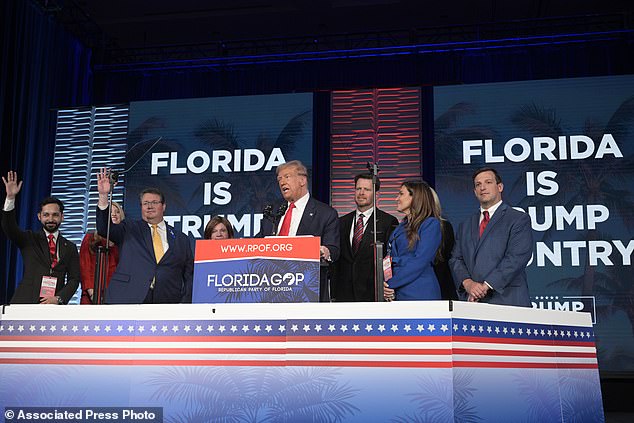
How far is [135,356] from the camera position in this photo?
2398mm

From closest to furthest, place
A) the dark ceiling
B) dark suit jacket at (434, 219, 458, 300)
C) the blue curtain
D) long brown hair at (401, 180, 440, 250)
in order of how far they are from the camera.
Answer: long brown hair at (401, 180, 440, 250)
dark suit jacket at (434, 219, 458, 300)
the blue curtain
the dark ceiling

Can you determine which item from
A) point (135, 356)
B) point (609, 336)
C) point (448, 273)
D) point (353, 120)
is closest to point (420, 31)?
point (353, 120)

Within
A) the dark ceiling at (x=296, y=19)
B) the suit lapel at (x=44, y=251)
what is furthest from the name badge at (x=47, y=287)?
the dark ceiling at (x=296, y=19)

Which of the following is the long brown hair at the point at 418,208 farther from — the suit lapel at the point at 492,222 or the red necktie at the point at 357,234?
the red necktie at the point at 357,234

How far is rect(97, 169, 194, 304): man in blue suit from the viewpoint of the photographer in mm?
3762

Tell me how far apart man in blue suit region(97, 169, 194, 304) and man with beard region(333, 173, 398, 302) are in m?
0.95

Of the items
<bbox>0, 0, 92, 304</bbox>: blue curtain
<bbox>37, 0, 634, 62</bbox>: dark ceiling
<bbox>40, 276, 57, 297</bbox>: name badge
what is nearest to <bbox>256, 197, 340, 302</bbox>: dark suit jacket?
<bbox>40, 276, 57, 297</bbox>: name badge

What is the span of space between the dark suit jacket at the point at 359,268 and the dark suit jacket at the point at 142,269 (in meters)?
0.94

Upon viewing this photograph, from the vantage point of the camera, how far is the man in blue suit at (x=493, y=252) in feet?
11.0

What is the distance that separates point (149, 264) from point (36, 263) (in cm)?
103

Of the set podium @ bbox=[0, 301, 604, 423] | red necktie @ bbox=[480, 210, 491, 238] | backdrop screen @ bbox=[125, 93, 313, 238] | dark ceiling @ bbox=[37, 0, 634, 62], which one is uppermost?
dark ceiling @ bbox=[37, 0, 634, 62]

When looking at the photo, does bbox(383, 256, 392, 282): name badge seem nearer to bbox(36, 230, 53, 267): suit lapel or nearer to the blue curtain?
bbox(36, 230, 53, 267): suit lapel

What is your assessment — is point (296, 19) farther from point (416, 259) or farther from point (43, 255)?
point (416, 259)

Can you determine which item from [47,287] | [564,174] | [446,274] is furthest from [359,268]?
[564,174]
